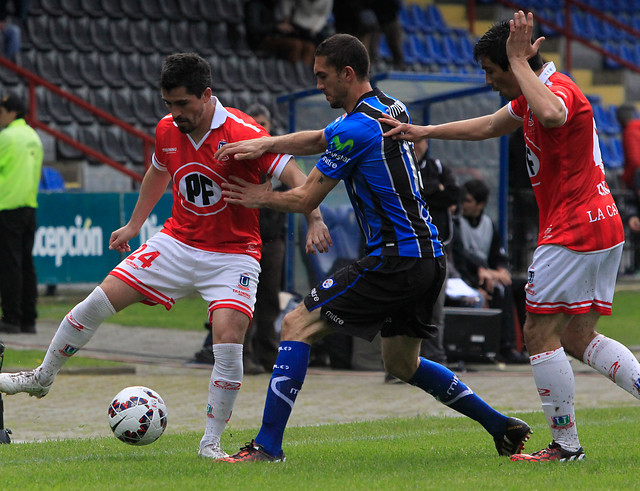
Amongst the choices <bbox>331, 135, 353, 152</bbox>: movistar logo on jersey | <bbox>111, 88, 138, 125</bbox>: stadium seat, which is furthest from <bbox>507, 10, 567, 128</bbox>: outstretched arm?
<bbox>111, 88, 138, 125</bbox>: stadium seat

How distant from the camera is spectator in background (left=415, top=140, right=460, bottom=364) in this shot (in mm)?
9984

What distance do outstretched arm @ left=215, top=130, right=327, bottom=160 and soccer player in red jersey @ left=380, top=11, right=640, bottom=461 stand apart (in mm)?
534

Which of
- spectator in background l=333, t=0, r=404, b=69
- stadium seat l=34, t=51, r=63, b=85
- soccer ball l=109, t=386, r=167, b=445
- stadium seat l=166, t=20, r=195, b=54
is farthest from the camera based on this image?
A: spectator in background l=333, t=0, r=404, b=69

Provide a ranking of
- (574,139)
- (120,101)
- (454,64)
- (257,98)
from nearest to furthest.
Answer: (574,139) < (120,101) < (257,98) < (454,64)

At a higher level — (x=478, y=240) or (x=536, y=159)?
(x=536, y=159)

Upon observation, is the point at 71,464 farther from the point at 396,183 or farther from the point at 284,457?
the point at 396,183

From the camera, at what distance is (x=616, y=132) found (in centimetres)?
2409

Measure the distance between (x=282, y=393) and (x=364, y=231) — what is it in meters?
1.00

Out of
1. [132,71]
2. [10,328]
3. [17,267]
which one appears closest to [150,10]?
[132,71]

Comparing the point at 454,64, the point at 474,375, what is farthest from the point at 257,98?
the point at 474,375

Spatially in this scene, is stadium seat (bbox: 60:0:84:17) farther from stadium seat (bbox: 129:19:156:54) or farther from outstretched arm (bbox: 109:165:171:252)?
outstretched arm (bbox: 109:165:171:252)

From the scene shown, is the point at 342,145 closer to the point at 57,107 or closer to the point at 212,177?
the point at 212,177

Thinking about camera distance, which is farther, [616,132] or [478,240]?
[616,132]

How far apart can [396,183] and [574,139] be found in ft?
3.10
